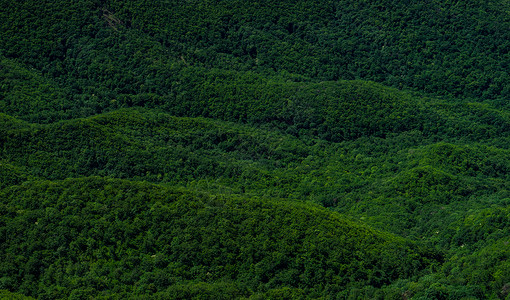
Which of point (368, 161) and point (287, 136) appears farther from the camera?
point (287, 136)

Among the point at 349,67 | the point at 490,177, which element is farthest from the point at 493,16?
the point at 490,177

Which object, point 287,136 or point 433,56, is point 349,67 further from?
point 287,136

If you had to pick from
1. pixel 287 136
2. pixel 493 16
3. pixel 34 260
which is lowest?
pixel 287 136

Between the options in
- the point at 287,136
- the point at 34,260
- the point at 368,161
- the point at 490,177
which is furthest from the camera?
the point at 287,136

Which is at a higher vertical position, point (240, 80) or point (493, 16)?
point (493, 16)

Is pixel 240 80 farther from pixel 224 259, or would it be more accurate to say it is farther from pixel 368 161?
pixel 224 259

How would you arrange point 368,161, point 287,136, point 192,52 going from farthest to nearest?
point 192,52
point 287,136
point 368,161

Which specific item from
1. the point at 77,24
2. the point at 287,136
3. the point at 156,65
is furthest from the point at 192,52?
the point at 287,136
